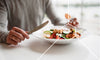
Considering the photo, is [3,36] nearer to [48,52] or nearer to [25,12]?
[48,52]

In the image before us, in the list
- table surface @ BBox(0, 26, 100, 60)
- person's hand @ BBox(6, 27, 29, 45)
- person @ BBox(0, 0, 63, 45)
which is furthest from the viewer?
person @ BBox(0, 0, 63, 45)

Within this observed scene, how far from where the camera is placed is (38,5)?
A: 0.99 metres

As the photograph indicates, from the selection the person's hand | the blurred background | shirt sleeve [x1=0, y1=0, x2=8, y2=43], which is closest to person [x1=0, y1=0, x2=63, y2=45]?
shirt sleeve [x1=0, y1=0, x2=8, y2=43]

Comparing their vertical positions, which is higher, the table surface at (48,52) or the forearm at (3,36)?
the forearm at (3,36)

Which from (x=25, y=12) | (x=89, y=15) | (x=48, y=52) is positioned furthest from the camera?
(x=89, y=15)

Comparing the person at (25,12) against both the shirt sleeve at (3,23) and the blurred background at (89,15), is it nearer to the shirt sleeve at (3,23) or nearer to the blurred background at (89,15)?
the shirt sleeve at (3,23)

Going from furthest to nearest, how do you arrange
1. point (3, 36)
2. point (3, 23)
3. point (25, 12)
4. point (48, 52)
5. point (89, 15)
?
point (89, 15)
point (25, 12)
point (3, 23)
point (3, 36)
point (48, 52)

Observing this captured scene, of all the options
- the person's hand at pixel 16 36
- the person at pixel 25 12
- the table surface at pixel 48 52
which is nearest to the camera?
the table surface at pixel 48 52

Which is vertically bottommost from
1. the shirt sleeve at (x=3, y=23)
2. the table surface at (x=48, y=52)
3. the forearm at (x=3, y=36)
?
the table surface at (x=48, y=52)

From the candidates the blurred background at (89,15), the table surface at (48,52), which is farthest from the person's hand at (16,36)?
the blurred background at (89,15)

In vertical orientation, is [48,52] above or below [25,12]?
below

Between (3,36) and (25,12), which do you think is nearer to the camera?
(3,36)

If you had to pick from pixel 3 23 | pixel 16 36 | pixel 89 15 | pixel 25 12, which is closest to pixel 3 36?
pixel 16 36

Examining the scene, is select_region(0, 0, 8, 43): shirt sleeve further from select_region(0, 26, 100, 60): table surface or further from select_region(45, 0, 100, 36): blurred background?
select_region(45, 0, 100, 36): blurred background
